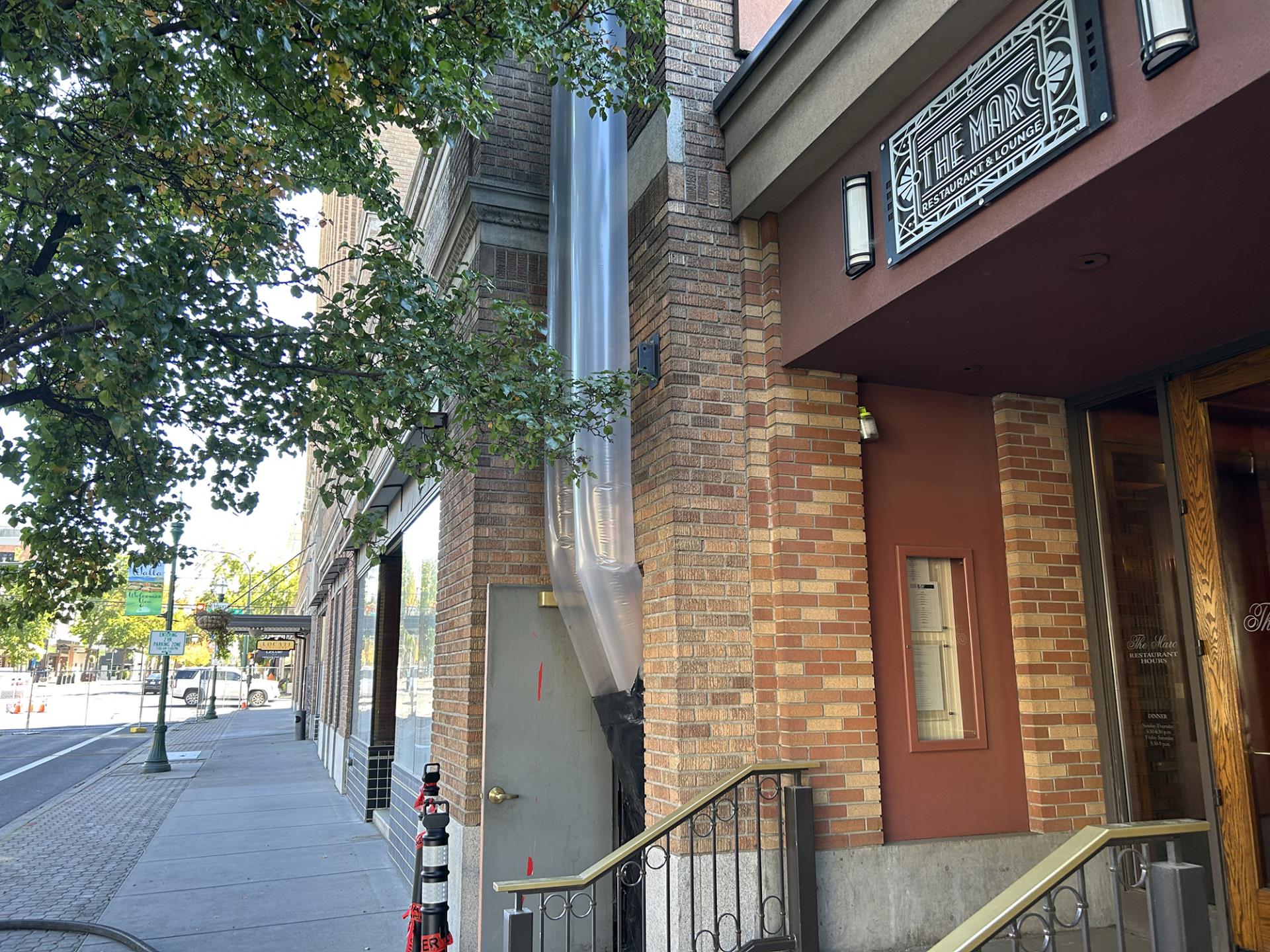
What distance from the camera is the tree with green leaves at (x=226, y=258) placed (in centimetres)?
434

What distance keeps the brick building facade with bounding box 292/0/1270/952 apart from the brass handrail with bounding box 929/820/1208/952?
6.49ft

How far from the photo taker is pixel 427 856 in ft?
14.3

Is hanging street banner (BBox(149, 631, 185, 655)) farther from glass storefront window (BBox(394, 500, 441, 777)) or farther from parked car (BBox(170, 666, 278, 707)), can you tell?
parked car (BBox(170, 666, 278, 707))

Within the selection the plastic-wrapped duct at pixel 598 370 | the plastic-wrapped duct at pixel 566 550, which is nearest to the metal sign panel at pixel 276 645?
the plastic-wrapped duct at pixel 566 550

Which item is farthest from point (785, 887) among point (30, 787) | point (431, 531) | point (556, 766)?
point (30, 787)

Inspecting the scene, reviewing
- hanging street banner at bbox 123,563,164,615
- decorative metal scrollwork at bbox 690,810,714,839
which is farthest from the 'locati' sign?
hanging street banner at bbox 123,563,164,615

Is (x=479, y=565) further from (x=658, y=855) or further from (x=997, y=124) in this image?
(x=997, y=124)

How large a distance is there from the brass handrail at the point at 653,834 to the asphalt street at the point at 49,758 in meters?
10.7

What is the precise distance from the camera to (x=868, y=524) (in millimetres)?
5660

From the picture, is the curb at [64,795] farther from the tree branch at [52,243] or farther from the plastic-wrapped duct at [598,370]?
the plastic-wrapped duct at [598,370]


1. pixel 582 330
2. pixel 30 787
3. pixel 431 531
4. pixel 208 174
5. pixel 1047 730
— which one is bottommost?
pixel 30 787

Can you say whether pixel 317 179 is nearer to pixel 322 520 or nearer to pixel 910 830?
pixel 910 830

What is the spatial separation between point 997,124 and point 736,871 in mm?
3699

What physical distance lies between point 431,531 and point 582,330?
11.1ft
